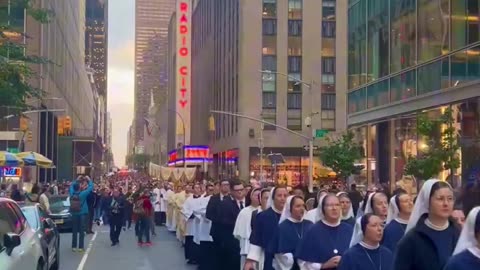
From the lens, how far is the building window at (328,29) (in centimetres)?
6831

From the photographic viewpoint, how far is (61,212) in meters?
25.9

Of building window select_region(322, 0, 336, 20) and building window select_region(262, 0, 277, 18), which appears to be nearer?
building window select_region(262, 0, 277, 18)

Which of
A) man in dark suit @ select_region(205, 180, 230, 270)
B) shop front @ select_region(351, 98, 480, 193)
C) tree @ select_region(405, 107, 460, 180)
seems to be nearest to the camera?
man in dark suit @ select_region(205, 180, 230, 270)

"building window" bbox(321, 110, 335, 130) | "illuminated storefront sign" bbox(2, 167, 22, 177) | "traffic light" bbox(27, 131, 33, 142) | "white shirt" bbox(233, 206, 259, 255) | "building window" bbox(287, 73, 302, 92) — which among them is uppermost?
"building window" bbox(287, 73, 302, 92)

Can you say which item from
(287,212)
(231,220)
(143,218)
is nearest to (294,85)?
(143,218)

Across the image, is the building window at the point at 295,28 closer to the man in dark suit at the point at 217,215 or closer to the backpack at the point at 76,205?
the backpack at the point at 76,205

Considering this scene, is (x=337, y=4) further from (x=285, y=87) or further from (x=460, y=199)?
(x=460, y=199)

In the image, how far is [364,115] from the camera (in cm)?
3625

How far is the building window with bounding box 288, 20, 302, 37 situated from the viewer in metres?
67.6

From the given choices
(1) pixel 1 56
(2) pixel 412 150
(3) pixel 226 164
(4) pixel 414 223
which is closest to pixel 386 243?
(4) pixel 414 223

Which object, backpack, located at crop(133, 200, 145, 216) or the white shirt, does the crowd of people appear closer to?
the white shirt

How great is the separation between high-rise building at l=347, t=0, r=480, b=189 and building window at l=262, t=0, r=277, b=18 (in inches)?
1089

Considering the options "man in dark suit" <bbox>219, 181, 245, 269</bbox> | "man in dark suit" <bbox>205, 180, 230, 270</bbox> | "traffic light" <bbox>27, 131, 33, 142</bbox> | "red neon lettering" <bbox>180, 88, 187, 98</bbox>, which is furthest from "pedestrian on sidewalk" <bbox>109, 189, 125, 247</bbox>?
"red neon lettering" <bbox>180, 88, 187, 98</bbox>

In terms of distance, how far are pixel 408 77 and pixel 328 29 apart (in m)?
38.6
